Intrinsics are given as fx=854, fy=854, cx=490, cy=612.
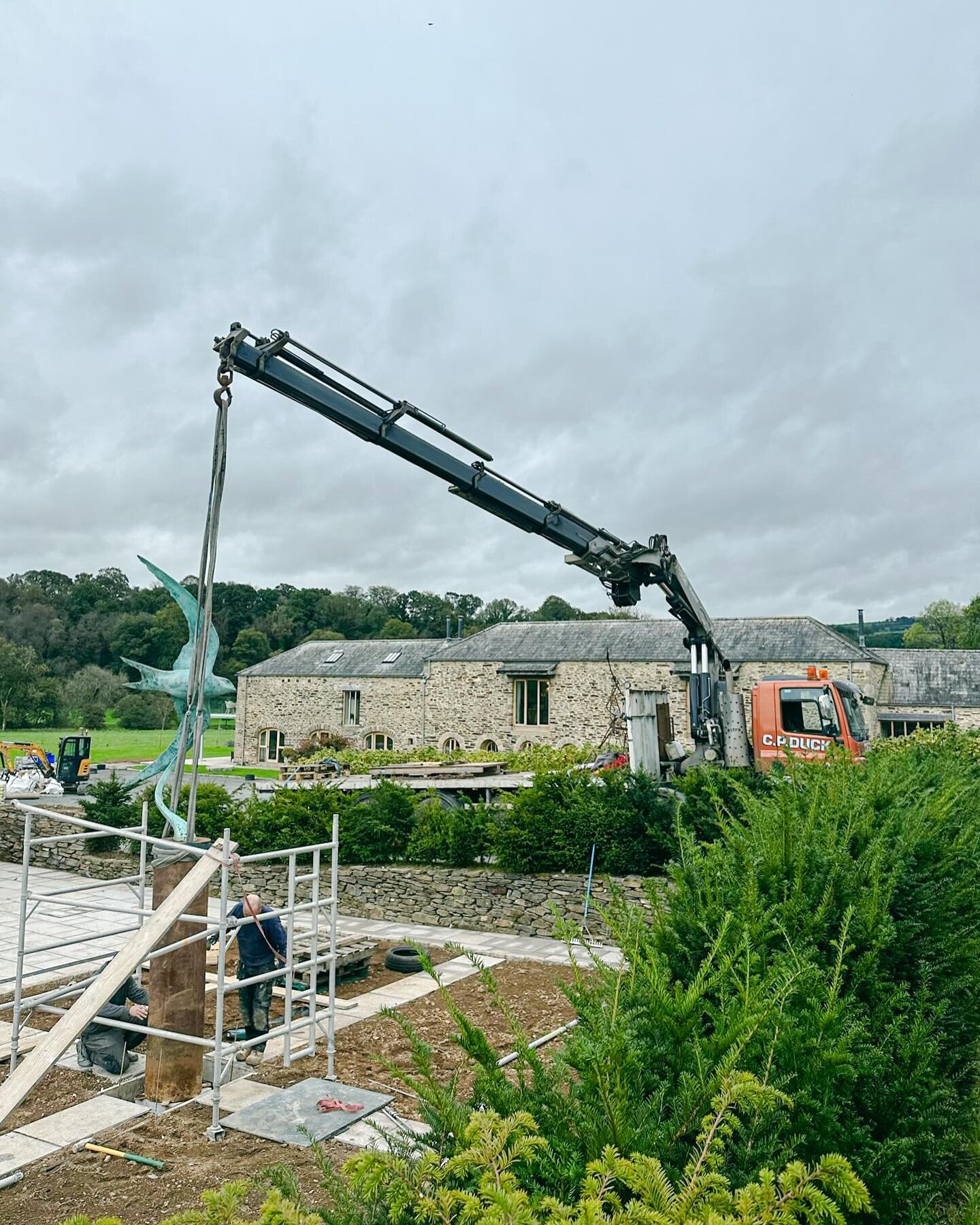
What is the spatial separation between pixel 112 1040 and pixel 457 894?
544 cm

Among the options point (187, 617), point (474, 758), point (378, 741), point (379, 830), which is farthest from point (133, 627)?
point (187, 617)

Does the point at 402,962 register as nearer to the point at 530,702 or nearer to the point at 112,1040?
the point at 112,1040

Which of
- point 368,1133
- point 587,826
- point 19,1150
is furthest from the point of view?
point 587,826

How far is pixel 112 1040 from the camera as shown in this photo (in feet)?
20.7

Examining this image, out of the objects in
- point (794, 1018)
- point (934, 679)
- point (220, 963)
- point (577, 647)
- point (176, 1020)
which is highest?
point (577, 647)

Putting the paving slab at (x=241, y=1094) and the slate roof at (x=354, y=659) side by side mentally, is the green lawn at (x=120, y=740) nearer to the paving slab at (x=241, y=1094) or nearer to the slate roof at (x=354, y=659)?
the slate roof at (x=354, y=659)

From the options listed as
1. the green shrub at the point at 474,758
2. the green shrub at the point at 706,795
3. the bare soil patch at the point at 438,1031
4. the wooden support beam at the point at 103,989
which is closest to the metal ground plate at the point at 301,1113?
the bare soil patch at the point at 438,1031

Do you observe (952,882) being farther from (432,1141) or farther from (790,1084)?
(432,1141)

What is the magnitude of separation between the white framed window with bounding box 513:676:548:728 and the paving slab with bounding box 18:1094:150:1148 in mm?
22749

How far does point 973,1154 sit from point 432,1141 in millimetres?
3615

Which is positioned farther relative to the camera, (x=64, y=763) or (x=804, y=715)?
(x=64, y=763)

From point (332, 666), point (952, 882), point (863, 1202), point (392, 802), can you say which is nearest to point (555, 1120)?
point (863, 1202)

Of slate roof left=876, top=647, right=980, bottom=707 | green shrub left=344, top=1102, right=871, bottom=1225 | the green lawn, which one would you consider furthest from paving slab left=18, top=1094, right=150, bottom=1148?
the green lawn

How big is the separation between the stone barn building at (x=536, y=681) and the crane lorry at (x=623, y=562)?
9.15 m
